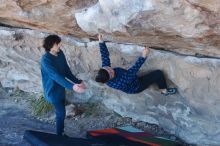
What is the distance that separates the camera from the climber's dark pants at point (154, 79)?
6.07 m

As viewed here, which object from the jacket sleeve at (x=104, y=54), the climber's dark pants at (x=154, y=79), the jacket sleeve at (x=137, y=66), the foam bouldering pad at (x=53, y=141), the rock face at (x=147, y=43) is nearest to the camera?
the rock face at (x=147, y=43)

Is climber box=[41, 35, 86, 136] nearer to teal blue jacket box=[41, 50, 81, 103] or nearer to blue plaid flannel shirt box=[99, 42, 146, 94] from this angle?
teal blue jacket box=[41, 50, 81, 103]

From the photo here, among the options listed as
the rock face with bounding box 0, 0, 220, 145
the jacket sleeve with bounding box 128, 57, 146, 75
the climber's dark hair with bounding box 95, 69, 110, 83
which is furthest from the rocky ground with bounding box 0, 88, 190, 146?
the climber's dark hair with bounding box 95, 69, 110, 83

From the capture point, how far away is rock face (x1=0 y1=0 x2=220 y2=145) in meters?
5.10

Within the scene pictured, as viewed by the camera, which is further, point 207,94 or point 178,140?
point 178,140

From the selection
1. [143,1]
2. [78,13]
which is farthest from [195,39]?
[78,13]

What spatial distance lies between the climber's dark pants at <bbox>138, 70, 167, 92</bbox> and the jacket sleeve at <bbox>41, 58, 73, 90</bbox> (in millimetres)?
1048

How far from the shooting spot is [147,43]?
5.98 meters

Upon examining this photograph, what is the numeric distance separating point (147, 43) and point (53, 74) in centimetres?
123

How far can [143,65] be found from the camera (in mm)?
6242

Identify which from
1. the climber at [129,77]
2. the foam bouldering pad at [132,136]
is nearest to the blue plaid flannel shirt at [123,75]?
the climber at [129,77]

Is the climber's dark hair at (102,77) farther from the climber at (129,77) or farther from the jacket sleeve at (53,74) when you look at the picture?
the jacket sleeve at (53,74)

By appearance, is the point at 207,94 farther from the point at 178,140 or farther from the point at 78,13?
the point at 78,13

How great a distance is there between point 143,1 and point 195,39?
73 centimetres
